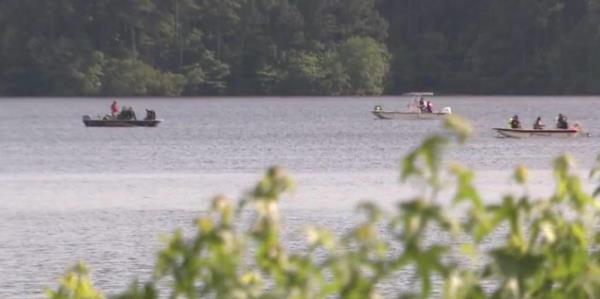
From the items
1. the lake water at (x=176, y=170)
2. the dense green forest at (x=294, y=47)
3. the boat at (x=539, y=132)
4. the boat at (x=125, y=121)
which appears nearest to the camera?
the lake water at (x=176, y=170)

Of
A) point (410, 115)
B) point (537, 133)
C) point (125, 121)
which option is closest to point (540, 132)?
point (537, 133)

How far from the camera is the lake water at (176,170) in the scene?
92.9ft

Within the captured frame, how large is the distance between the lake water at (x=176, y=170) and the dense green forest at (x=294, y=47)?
68.7 ft

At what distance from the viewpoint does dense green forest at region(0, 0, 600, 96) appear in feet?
433

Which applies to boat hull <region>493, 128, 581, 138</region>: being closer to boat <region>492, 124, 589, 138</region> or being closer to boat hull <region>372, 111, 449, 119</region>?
boat <region>492, 124, 589, 138</region>

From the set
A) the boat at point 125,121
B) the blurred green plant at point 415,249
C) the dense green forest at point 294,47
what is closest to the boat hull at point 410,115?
the boat at point 125,121

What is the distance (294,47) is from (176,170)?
3478 inches

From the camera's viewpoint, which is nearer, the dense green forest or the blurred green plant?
the blurred green plant

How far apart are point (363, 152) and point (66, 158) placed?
10.1m

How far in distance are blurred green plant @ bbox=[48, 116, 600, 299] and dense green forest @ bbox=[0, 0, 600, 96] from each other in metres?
126

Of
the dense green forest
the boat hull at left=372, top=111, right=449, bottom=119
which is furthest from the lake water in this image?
the dense green forest

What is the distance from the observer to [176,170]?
5022cm

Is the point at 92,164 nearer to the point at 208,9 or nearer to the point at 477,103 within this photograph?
the point at 477,103

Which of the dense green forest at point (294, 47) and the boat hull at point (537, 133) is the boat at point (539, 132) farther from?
the dense green forest at point (294, 47)
